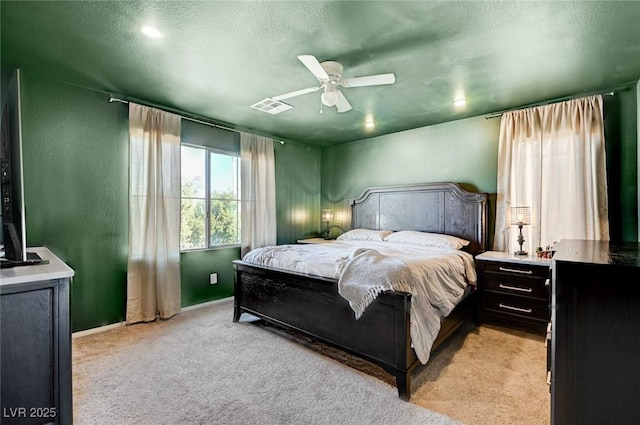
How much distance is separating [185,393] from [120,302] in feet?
6.08

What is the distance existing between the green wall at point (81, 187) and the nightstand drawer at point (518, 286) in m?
4.14

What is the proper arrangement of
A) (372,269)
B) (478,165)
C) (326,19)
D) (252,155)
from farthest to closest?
(252,155), (478,165), (372,269), (326,19)

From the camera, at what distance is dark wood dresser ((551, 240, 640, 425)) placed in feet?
3.91

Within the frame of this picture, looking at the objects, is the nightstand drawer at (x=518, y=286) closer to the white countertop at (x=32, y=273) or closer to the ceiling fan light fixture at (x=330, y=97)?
the ceiling fan light fixture at (x=330, y=97)

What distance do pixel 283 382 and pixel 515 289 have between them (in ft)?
8.33

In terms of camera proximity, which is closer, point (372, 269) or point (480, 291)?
point (372, 269)

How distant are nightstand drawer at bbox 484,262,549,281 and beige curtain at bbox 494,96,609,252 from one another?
0.57m

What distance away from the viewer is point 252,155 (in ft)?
15.1

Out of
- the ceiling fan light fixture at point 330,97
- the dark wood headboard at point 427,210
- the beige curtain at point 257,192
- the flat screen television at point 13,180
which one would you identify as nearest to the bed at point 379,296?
the dark wood headboard at point 427,210

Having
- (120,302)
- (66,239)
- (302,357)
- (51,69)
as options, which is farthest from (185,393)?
(51,69)

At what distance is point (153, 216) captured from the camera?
351cm

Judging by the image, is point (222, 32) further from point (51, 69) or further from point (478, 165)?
point (478, 165)

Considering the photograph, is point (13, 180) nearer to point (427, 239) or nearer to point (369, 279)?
point (369, 279)

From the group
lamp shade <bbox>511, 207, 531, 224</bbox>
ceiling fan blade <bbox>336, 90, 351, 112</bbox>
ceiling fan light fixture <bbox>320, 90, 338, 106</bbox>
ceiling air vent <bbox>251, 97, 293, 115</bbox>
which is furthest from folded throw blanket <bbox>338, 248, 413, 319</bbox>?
lamp shade <bbox>511, 207, 531, 224</bbox>
